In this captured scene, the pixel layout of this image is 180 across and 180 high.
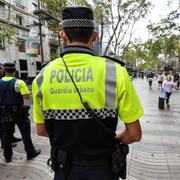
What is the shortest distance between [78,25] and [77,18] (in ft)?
0.17

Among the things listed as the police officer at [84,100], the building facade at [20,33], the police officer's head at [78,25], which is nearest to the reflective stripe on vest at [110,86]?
the police officer at [84,100]

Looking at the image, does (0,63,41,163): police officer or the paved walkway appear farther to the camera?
(0,63,41,163): police officer

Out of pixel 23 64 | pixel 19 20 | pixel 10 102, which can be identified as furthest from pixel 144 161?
pixel 19 20

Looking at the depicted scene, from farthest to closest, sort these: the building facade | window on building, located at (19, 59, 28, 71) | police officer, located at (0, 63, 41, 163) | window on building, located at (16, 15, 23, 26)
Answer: window on building, located at (19, 59, 28, 71), window on building, located at (16, 15, 23, 26), the building facade, police officer, located at (0, 63, 41, 163)

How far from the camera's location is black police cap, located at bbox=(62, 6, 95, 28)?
1841mm

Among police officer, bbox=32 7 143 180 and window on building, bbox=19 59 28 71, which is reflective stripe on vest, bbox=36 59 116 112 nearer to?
police officer, bbox=32 7 143 180

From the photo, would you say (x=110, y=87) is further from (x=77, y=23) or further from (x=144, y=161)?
(x=144, y=161)

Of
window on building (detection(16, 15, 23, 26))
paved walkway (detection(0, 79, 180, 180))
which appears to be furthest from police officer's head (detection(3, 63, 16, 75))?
window on building (detection(16, 15, 23, 26))

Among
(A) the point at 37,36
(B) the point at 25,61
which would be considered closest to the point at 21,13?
(B) the point at 25,61

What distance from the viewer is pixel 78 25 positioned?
6.04 feet

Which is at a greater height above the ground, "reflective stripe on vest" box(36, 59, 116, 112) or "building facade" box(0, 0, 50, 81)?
"building facade" box(0, 0, 50, 81)

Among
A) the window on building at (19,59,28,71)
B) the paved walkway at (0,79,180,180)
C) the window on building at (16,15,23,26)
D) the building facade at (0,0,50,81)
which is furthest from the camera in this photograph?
the window on building at (19,59,28,71)

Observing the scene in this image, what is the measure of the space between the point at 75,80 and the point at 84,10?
51 centimetres

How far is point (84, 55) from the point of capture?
6.10ft
